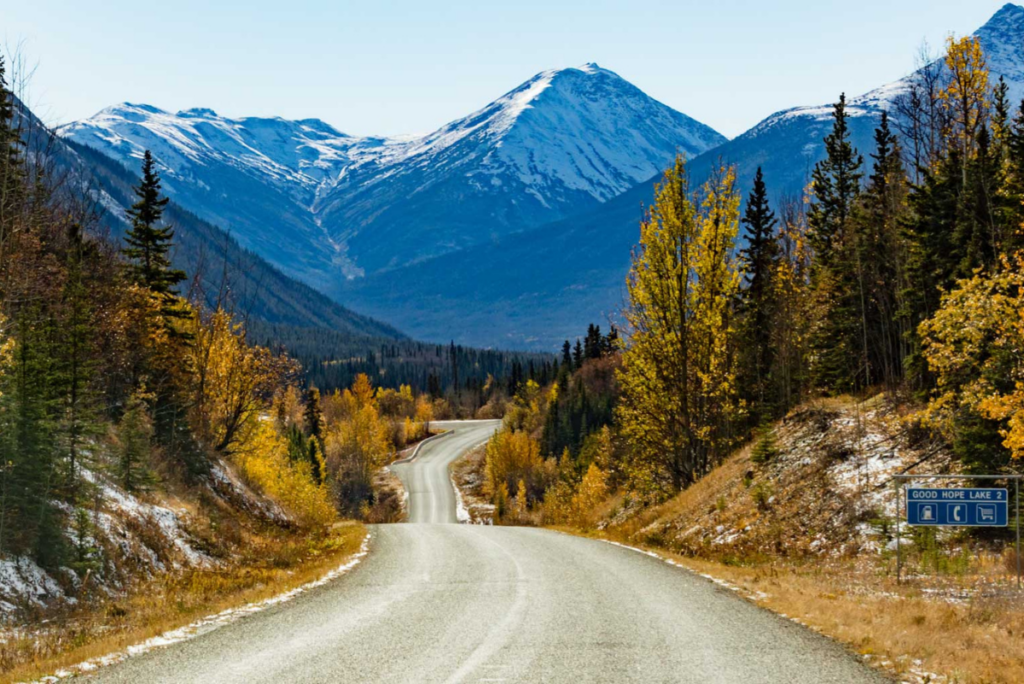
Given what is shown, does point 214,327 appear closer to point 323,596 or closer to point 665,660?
point 323,596

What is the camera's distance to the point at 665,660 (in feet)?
31.9

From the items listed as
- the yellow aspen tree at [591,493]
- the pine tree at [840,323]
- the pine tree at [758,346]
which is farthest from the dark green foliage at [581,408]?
the pine tree at [840,323]

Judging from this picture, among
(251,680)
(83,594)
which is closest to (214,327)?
(83,594)

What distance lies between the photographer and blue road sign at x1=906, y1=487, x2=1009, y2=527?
14617 mm

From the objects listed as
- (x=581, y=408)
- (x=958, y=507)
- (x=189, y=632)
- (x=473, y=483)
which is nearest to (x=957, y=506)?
(x=958, y=507)

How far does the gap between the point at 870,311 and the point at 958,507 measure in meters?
17.2

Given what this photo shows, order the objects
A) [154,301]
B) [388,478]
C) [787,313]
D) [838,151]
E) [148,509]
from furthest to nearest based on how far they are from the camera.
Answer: [388,478]
[838,151]
[787,313]
[154,301]
[148,509]

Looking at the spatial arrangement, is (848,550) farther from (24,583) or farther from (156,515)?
(156,515)

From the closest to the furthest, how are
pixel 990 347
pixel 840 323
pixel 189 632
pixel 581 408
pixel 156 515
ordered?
pixel 189 632
pixel 990 347
pixel 156 515
pixel 840 323
pixel 581 408

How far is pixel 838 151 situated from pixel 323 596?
2355 inches

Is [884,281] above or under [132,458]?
above

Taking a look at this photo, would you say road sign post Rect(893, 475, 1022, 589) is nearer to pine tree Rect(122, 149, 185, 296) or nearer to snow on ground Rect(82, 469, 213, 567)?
snow on ground Rect(82, 469, 213, 567)

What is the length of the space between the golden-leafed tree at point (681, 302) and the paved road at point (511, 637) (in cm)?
1056

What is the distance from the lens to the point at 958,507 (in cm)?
1478
